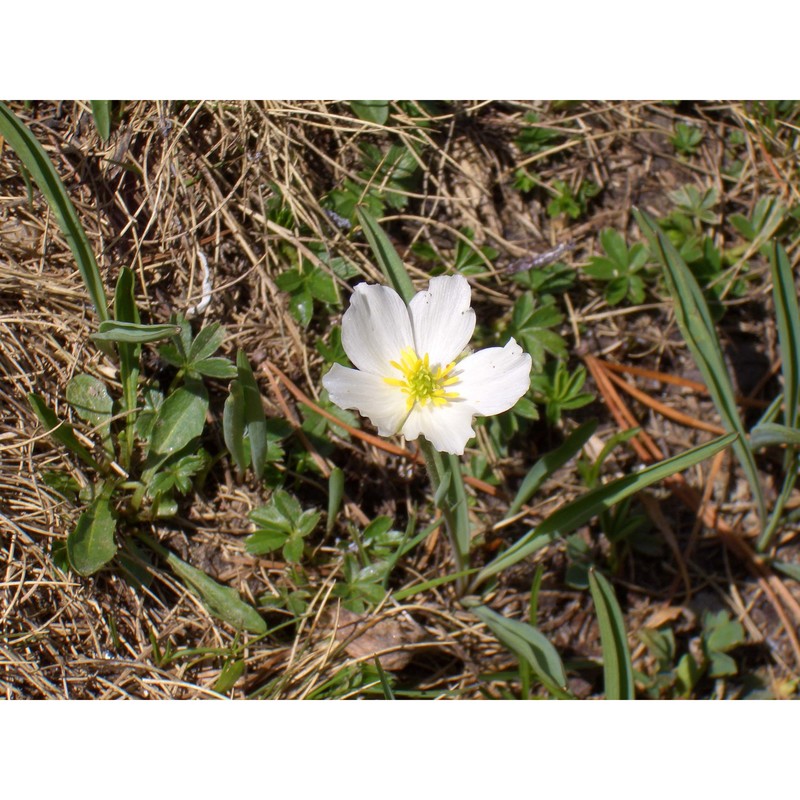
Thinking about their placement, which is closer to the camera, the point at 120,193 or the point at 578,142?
the point at 120,193

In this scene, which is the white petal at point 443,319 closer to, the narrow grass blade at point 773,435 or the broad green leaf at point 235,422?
the broad green leaf at point 235,422

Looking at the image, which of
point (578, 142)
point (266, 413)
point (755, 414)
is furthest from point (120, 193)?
point (755, 414)

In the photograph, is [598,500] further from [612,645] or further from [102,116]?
[102,116]

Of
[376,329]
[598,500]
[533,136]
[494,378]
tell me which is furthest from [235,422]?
[533,136]

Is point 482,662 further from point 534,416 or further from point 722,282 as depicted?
point 722,282

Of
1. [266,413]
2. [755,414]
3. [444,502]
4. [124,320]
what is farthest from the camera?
[755,414]

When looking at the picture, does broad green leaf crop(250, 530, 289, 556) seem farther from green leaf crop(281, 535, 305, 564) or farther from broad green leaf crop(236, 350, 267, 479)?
broad green leaf crop(236, 350, 267, 479)

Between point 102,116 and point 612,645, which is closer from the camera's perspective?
point 612,645

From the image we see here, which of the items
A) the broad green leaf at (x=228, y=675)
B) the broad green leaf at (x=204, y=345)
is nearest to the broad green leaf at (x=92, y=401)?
the broad green leaf at (x=204, y=345)
